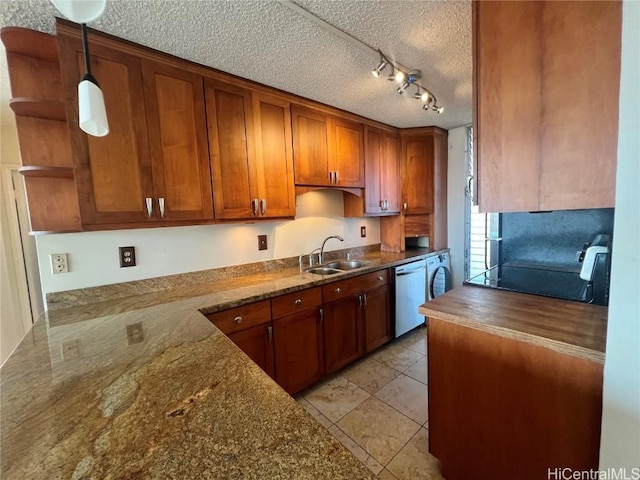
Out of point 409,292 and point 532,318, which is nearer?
point 532,318

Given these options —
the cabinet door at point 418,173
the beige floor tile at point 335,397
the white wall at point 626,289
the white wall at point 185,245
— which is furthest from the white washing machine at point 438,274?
the white wall at point 626,289

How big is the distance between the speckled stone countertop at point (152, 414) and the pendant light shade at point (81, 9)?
103 cm

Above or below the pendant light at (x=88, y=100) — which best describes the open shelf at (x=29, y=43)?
above

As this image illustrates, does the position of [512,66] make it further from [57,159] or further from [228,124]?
[57,159]

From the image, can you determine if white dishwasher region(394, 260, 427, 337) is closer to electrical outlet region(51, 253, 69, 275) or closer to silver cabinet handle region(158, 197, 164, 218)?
silver cabinet handle region(158, 197, 164, 218)

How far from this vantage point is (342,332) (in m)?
2.35

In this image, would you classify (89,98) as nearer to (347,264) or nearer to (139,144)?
(139,144)

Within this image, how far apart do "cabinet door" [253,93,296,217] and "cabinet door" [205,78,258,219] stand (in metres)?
0.06

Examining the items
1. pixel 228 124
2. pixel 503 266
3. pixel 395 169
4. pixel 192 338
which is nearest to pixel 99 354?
pixel 192 338

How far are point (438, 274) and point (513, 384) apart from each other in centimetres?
233

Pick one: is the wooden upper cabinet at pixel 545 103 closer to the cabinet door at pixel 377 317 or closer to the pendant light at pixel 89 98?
the pendant light at pixel 89 98

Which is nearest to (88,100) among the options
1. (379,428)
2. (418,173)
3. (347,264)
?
(379,428)

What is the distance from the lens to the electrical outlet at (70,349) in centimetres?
103

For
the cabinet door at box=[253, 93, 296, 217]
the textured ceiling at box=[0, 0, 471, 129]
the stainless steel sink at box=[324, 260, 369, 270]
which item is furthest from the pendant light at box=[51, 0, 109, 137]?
the stainless steel sink at box=[324, 260, 369, 270]
